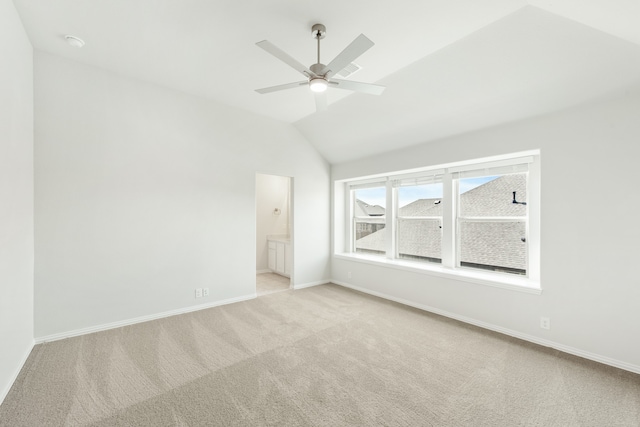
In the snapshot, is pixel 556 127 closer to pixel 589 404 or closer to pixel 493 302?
pixel 493 302

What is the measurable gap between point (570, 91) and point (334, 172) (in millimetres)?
3521

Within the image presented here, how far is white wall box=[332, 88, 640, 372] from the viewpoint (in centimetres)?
233

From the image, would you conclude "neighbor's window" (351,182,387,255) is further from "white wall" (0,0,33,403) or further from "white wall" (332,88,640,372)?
"white wall" (0,0,33,403)

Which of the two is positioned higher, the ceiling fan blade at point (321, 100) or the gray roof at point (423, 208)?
the ceiling fan blade at point (321, 100)

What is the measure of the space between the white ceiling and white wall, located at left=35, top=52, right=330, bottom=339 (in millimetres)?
432

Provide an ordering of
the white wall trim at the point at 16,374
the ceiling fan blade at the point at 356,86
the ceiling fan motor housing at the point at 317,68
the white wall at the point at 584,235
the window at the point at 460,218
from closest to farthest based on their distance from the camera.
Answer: the white wall trim at the point at 16,374 → the ceiling fan motor housing at the point at 317,68 → the ceiling fan blade at the point at 356,86 → the white wall at the point at 584,235 → the window at the point at 460,218

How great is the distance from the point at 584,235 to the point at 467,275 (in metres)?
1.23

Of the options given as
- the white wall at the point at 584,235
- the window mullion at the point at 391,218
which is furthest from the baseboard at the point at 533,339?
the window mullion at the point at 391,218

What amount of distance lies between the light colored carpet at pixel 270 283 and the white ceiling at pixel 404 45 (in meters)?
3.24

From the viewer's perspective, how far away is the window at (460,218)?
10.5 ft

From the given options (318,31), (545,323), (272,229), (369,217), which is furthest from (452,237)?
(272,229)

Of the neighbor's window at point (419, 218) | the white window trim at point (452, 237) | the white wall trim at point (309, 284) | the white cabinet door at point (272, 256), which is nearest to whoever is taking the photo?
the white window trim at point (452, 237)

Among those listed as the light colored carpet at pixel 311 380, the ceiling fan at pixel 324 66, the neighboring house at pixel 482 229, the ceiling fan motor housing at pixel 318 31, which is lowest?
the light colored carpet at pixel 311 380

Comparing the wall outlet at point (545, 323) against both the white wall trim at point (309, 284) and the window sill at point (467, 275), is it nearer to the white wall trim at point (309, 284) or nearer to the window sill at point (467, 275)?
the window sill at point (467, 275)
